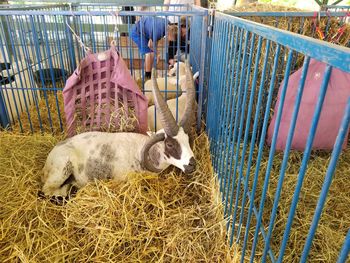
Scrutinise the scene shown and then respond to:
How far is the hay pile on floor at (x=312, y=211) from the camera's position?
1.99 meters

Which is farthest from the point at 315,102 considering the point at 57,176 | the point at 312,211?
the point at 57,176

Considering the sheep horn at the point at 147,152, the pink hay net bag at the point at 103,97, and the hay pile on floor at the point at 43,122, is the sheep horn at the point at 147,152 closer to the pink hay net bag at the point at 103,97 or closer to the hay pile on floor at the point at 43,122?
the pink hay net bag at the point at 103,97

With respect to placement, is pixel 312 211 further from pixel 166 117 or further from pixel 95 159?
pixel 95 159

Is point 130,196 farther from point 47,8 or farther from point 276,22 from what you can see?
point 47,8

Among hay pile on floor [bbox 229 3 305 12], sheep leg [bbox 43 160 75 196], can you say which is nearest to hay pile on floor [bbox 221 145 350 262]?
sheep leg [bbox 43 160 75 196]

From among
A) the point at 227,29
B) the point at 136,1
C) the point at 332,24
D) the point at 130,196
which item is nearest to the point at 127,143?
the point at 130,196

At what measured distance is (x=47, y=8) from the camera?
18.0ft

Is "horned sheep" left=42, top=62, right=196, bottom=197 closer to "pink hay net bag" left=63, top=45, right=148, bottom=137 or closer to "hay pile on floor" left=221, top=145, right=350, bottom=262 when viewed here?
"pink hay net bag" left=63, top=45, right=148, bottom=137

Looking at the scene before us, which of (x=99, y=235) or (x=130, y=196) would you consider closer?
(x=99, y=235)

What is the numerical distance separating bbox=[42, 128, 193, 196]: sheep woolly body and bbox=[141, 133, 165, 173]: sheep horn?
0.17ft

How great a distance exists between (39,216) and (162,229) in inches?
40.8

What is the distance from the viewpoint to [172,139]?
8.68 ft

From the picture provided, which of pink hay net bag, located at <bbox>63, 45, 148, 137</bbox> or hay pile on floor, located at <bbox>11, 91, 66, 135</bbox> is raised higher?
pink hay net bag, located at <bbox>63, 45, 148, 137</bbox>

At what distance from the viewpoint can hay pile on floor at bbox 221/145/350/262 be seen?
1.99 meters
